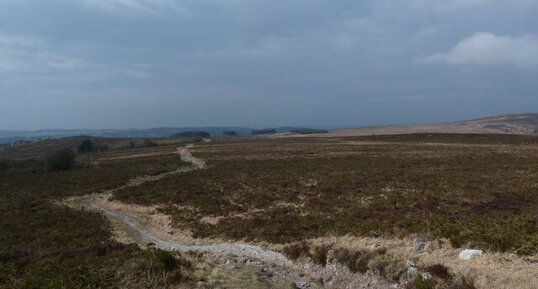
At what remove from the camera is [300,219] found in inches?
928

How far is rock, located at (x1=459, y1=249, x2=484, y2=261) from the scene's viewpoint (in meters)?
12.1

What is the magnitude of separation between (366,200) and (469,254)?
15.5 meters

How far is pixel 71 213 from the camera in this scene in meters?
29.5

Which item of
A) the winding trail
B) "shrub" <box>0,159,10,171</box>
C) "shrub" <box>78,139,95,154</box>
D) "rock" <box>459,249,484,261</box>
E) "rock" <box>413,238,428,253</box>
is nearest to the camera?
"rock" <box>459,249,484,261</box>

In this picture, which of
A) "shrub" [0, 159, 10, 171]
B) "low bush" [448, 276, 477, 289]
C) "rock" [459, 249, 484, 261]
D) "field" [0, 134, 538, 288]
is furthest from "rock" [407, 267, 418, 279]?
"shrub" [0, 159, 10, 171]

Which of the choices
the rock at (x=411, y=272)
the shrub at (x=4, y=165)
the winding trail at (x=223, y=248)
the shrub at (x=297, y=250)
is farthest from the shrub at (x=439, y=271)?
the shrub at (x=4, y=165)

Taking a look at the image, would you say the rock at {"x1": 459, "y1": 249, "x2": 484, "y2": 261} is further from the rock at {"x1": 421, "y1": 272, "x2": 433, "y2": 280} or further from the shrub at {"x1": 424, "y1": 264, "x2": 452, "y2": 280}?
the rock at {"x1": 421, "y1": 272, "x2": 433, "y2": 280}

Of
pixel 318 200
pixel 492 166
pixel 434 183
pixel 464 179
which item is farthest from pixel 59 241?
pixel 492 166

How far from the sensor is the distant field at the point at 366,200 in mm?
17172

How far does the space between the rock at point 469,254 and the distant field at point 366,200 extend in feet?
2.08

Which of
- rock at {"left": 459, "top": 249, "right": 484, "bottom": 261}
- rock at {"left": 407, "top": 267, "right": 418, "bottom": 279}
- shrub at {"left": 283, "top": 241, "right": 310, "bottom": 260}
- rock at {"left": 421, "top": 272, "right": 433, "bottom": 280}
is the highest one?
rock at {"left": 459, "top": 249, "right": 484, "bottom": 261}

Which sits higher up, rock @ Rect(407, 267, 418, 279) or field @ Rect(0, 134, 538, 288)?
rock @ Rect(407, 267, 418, 279)

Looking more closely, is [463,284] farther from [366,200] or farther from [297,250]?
[366,200]

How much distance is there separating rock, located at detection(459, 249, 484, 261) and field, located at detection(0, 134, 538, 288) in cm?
42
